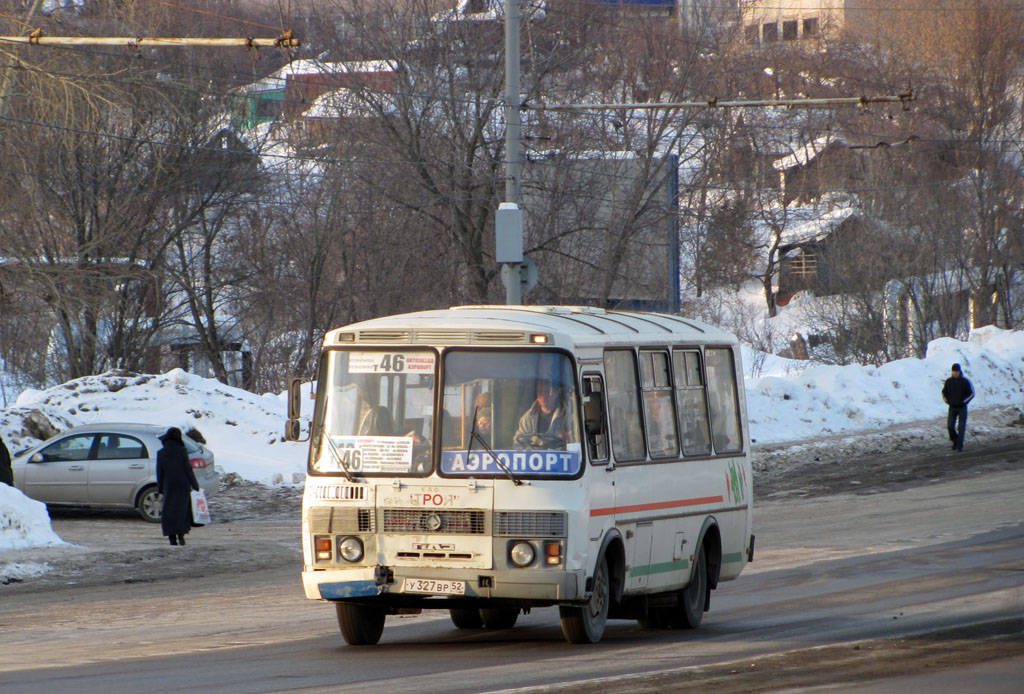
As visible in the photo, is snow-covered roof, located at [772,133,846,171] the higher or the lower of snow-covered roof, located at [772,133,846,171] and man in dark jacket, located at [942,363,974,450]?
the higher

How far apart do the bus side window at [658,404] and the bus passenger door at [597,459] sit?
32.5 inches

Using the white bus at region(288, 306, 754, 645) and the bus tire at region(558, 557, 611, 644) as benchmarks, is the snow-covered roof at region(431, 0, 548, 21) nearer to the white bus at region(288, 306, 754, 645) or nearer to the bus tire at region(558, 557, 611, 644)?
the white bus at region(288, 306, 754, 645)

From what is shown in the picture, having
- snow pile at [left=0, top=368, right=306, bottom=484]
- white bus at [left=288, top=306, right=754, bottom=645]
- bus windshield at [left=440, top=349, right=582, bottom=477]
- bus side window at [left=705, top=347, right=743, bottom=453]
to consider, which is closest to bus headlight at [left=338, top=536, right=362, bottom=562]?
white bus at [left=288, top=306, right=754, bottom=645]

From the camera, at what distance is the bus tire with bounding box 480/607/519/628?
38.9ft

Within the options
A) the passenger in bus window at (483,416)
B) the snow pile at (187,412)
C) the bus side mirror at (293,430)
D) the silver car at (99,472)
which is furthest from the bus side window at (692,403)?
the snow pile at (187,412)

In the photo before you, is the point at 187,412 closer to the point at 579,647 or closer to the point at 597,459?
the point at 579,647

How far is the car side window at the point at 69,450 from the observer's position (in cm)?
2270

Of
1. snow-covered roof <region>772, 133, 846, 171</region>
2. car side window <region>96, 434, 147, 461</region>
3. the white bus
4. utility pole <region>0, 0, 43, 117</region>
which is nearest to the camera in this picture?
the white bus

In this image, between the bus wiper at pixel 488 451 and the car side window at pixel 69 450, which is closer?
the bus wiper at pixel 488 451

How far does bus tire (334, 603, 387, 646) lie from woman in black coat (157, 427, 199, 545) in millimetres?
8686

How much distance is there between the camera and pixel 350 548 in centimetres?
998

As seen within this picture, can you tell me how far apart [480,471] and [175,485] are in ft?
33.2

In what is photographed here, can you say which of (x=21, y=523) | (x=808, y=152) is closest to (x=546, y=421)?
(x=21, y=523)

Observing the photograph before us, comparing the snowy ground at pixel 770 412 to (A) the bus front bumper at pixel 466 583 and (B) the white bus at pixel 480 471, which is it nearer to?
(B) the white bus at pixel 480 471
